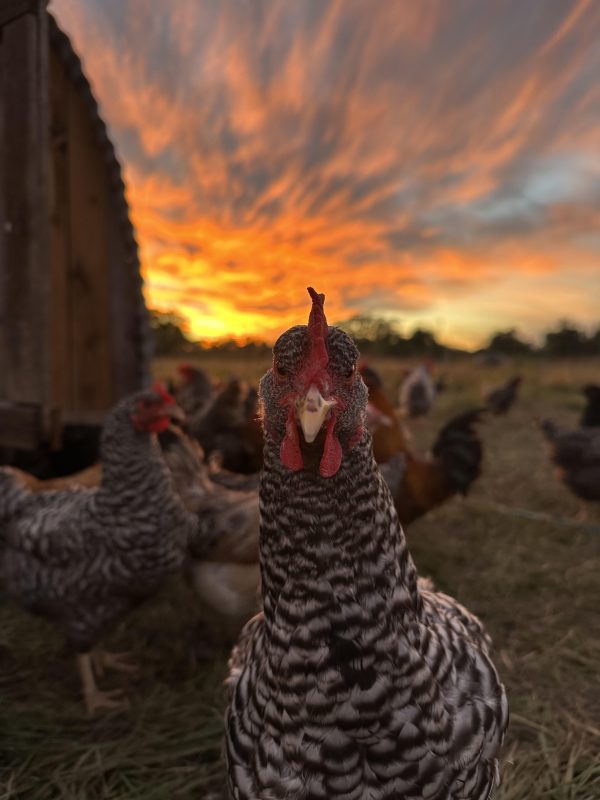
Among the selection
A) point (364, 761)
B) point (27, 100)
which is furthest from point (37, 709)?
point (27, 100)

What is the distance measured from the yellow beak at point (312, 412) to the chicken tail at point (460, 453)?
14.3 feet

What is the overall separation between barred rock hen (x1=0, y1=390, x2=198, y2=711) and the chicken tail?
2.99 m

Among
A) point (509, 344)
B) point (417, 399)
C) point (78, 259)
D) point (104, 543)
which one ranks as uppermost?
point (509, 344)

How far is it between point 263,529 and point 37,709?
95.1 inches

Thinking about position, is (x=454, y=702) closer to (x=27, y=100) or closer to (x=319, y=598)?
(x=319, y=598)

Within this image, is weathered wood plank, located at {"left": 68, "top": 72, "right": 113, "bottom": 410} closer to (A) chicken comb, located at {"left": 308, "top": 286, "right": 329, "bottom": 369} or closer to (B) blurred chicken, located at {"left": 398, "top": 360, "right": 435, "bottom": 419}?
(A) chicken comb, located at {"left": 308, "top": 286, "right": 329, "bottom": 369}

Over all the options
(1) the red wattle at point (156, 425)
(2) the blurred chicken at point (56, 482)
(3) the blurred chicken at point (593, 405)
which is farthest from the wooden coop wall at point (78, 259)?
(3) the blurred chicken at point (593, 405)

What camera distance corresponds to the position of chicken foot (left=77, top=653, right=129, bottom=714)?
3102 millimetres

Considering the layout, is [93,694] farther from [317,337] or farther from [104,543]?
[317,337]

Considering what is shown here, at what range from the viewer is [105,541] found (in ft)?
10.4

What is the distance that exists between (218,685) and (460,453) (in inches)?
134

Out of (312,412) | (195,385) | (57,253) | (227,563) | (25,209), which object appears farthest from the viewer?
(195,385)

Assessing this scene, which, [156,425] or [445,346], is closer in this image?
[156,425]

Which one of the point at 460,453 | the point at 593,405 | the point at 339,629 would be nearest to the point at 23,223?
the point at 339,629
